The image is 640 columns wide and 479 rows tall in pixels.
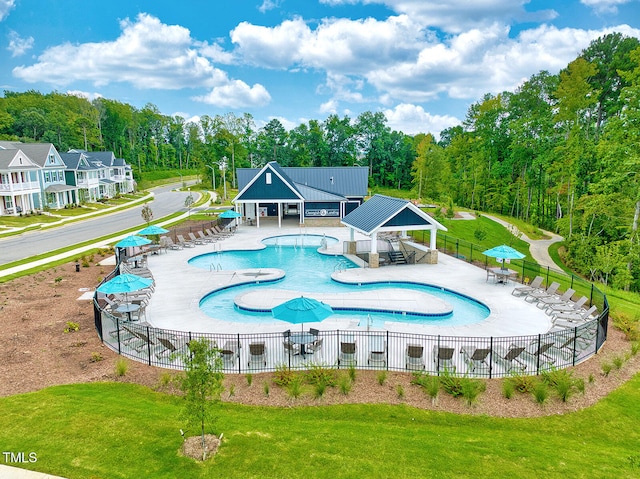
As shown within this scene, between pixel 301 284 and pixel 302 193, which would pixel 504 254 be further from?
pixel 302 193

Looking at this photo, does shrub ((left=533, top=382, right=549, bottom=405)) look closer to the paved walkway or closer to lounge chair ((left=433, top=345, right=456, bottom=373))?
lounge chair ((left=433, top=345, right=456, bottom=373))

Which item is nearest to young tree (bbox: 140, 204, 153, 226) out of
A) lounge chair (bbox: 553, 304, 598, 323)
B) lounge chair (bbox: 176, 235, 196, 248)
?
lounge chair (bbox: 176, 235, 196, 248)

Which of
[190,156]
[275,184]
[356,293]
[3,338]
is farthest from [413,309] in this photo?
[190,156]

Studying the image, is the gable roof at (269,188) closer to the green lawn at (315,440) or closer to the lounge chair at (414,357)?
the lounge chair at (414,357)

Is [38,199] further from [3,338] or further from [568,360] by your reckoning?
[568,360]

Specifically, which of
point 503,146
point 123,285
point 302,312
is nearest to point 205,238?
point 123,285
